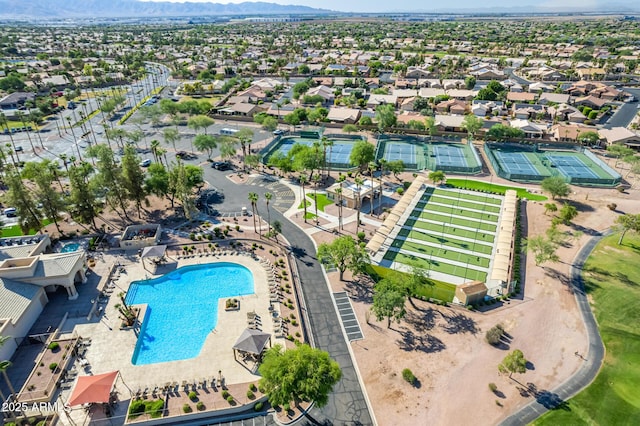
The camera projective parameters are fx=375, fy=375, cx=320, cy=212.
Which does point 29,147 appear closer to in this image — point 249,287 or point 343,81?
point 249,287

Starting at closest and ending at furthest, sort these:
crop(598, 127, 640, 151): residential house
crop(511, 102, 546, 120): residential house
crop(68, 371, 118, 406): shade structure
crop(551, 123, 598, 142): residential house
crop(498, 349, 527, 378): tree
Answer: crop(68, 371, 118, 406): shade structure
crop(498, 349, 527, 378): tree
crop(598, 127, 640, 151): residential house
crop(551, 123, 598, 142): residential house
crop(511, 102, 546, 120): residential house

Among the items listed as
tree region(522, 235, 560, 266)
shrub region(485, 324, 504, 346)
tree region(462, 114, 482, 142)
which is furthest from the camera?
tree region(462, 114, 482, 142)

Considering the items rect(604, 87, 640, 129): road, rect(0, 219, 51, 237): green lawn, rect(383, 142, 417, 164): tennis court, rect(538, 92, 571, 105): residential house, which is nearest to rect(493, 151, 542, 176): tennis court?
rect(383, 142, 417, 164): tennis court

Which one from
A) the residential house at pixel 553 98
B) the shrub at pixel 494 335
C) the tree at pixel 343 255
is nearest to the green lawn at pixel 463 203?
the tree at pixel 343 255

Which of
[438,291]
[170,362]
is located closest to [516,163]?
[438,291]

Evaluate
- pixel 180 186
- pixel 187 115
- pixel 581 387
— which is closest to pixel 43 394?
pixel 180 186

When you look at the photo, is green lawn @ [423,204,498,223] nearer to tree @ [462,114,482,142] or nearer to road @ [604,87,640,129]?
tree @ [462,114,482,142]
